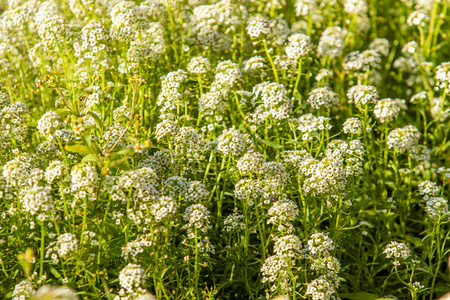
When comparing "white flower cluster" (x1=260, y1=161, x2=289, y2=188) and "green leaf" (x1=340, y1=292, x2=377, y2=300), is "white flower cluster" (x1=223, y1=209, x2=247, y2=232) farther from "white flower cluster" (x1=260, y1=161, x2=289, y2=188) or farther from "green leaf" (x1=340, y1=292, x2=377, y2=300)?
"green leaf" (x1=340, y1=292, x2=377, y2=300)

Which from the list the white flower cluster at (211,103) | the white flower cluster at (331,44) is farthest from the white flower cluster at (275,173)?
the white flower cluster at (331,44)

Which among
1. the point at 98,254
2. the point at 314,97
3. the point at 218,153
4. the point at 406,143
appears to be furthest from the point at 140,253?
the point at 406,143

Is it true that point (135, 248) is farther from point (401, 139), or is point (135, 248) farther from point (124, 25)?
point (401, 139)

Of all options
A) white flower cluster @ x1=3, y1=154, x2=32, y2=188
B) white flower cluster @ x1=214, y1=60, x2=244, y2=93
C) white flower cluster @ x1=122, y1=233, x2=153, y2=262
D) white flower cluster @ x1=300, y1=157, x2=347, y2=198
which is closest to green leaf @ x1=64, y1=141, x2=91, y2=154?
white flower cluster @ x1=3, y1=154, x2=32, y2=188

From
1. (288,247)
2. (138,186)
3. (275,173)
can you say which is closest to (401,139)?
(275,173)

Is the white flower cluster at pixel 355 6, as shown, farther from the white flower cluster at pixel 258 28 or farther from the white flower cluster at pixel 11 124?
the white flower cluster at pixel 11 124

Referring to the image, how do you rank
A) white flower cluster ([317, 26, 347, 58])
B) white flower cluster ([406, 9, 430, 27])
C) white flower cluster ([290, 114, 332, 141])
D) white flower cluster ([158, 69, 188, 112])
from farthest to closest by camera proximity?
1. white flower cluster ([406, 9, 430, 27])
2. white flower cluster ([317, 26, 347, 58])
3. white flower cluster ([158, 69, 188, 112])
4. white flower cluster ([290, 114, 332, 141])

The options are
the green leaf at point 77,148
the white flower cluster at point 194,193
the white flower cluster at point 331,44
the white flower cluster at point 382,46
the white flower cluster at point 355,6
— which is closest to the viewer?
the green leaf at point 77,148

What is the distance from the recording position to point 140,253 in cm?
429

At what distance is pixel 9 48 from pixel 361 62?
18.7 feet

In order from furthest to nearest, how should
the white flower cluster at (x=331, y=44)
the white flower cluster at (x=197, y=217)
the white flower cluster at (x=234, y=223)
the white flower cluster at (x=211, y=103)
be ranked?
1. the white flower cluster at (x=331, y=44)
2. the white flower cluster at (x=211, y=103)
3. the white flower cluster at (x=234, y=223)
4. the white flower cluster at (x=197, y=217)

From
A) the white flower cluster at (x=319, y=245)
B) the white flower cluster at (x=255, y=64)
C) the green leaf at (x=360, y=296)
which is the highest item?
the white flower cluster at (x=255, y=64)

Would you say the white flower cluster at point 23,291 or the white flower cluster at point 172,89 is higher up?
the white flower cluster at point 172,89

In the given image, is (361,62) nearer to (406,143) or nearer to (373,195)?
(406,143)
